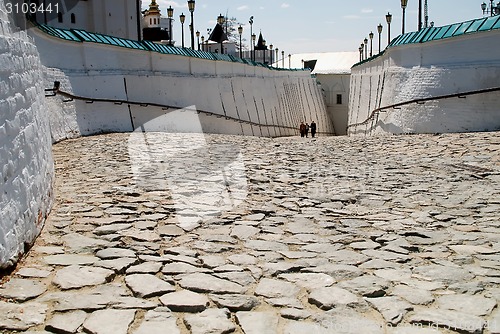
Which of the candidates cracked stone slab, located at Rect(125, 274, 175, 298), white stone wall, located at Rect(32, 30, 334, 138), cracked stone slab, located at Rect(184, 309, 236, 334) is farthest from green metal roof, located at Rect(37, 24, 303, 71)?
cracked stone slab, located at Rect(184, 309, 236, 334)

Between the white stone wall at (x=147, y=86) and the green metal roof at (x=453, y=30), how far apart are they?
852 centimetres

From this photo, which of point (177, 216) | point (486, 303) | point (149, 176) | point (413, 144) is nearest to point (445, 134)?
point (413, 144)

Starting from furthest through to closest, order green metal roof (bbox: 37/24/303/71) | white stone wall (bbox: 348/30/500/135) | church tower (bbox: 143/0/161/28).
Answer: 1. church tower (bbox: 143/0/161/28)
2. white stone wall (bbox: 348/30/500/135)
3. green metal roof (bbox: 37/24/303/71)

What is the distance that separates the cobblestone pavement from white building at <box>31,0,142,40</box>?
979 inches

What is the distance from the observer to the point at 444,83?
51.9 feet

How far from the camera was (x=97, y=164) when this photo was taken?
9.77m

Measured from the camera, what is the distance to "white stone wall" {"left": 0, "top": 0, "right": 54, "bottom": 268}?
4.29m

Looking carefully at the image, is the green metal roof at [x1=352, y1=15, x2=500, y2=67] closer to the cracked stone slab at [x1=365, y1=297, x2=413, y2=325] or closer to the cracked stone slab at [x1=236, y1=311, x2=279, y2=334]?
the cracked stone slab at [x1=365, y1=297, x2=413, y2=325]

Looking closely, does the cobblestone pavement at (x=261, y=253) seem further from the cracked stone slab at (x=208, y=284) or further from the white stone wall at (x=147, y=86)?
the white stone wall at (x=147, y=86)

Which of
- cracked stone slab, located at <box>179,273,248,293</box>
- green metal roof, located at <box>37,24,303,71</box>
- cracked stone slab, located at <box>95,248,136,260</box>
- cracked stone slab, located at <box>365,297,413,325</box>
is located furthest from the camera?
green metal roof, located at <box>37,24,303,71</box>

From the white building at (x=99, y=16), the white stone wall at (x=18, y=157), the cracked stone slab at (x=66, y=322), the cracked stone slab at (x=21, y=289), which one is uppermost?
the white building at (x=99, y=16)

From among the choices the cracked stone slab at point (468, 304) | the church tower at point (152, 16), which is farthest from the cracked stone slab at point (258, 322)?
the church tower at point (152, 16)

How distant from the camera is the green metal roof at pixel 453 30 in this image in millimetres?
14602

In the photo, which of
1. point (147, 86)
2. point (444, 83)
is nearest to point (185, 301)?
point (444, 83)
